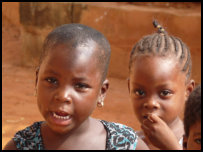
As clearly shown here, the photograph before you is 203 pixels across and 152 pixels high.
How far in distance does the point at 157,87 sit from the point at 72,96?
76 cm

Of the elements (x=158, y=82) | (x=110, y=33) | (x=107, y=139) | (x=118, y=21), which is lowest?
(x=107, y=139)

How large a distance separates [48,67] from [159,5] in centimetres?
530

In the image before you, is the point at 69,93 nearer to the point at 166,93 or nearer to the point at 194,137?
the point at 194,137

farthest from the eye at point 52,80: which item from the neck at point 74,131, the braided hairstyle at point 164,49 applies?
the braided hairstyle at point 164,49

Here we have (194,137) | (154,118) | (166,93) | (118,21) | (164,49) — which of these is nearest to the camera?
(194,137)

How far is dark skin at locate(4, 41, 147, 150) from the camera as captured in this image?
195 cm

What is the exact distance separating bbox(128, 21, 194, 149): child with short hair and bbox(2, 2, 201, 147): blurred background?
236 cm

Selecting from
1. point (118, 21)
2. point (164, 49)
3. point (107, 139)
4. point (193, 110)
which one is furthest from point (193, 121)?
point (118, 21)

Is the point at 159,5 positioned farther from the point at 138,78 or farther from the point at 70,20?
the point at 138,78

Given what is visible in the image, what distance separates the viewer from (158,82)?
8.39ft

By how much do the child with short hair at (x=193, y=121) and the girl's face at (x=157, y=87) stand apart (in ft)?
1.80

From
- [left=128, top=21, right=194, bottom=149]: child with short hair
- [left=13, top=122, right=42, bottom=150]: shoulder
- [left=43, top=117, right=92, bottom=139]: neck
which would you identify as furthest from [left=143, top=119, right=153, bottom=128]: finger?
[left=13, top=122, right=42, bottom=150]: shoulder

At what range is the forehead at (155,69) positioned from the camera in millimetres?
2580

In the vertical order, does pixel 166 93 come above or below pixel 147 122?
above
